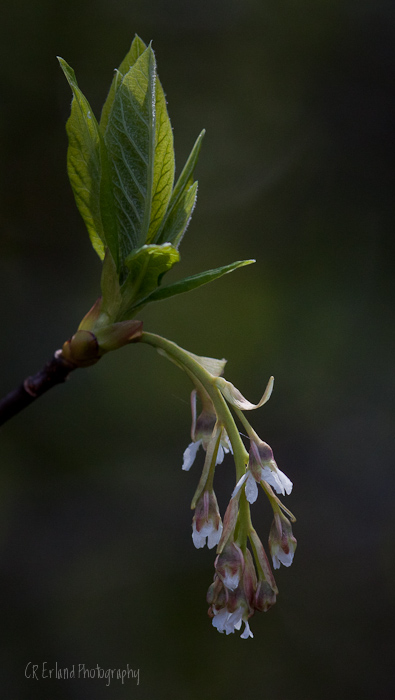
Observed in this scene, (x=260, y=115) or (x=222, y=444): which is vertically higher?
(x=260, y=115)

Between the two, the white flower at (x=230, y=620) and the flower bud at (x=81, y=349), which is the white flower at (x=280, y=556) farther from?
the flower bud at (x=81, y=349)

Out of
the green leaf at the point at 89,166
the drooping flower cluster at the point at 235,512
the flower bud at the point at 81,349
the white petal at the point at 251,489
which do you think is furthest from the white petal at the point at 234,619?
the green leaf at the point at 89,166

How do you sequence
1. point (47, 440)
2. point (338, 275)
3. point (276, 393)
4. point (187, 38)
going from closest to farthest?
point (47, 440), point (276, 393), point (338, 275), point (187, 38)

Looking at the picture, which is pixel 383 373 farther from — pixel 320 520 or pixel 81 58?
pixel 81 58

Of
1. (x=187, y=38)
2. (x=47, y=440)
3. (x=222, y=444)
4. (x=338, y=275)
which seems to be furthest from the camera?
(x=187, y=38)

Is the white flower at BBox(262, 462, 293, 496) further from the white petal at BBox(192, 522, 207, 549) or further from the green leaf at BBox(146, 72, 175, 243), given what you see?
the green leaf at BBox(146, 72, 175, 243)

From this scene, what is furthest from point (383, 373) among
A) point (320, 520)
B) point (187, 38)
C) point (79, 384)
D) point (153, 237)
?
point (153, 237)

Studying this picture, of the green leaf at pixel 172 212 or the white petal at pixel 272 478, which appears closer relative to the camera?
the white petal at pixel 272 478

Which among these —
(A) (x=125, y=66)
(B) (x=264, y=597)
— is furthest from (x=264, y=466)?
(A) (x=125, y=66)
